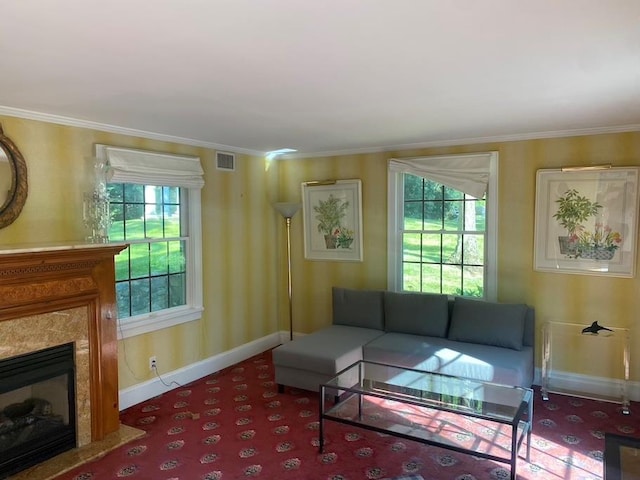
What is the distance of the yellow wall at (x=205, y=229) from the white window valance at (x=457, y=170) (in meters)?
1.71

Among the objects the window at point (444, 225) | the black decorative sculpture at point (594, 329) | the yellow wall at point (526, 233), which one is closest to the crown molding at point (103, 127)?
the yellow wall at point (526, 233)

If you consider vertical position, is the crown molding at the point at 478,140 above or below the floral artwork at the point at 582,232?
above

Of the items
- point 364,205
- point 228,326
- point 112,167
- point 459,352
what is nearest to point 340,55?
point 112,167

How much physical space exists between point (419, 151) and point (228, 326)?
2.62 meters

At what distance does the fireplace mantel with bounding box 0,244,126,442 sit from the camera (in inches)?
109

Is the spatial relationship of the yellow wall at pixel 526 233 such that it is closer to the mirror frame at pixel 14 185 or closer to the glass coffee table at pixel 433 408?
the glass coffee table at pixel 433 408

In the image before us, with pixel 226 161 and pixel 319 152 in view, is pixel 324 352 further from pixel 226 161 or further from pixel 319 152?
pixel 319 152

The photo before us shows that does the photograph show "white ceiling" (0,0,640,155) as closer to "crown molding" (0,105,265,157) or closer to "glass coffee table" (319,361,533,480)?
"crown molding" (0,105,265,157)

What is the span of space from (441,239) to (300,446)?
2.45 m

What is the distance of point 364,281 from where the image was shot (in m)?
5.07

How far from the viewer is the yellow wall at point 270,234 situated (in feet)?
10.9

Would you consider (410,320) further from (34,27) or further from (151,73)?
(34,27)

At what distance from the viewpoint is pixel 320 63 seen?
2180mm

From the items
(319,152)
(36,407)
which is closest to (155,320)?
(36,407)
